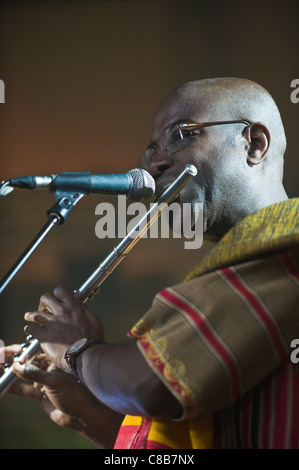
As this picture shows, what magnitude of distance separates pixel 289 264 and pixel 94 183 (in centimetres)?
45

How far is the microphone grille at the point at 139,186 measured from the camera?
4.30 ft

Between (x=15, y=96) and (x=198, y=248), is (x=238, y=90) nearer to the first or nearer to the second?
(x=198, y=248)

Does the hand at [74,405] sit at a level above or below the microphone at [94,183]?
below

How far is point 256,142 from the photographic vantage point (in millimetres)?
1557

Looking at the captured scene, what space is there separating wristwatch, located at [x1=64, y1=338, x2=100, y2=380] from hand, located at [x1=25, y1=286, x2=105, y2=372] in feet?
0.08

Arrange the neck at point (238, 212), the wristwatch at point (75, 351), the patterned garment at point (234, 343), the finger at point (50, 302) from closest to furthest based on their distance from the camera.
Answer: the patterned garment at point (234, 343), the wristwatch at point (75, 351), the finger at point (50, 302), the neck at point (238, 212)

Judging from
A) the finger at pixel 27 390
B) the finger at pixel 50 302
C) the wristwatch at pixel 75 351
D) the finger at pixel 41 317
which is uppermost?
the finger at pixel 50 302

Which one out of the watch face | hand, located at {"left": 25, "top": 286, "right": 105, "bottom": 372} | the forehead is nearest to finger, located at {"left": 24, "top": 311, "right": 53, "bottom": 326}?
hand, located at {"left": 25, "top": 286, "right": 105, "bottom": 372}

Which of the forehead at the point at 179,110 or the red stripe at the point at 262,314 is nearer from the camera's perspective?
the red stripe at the point at 262,314

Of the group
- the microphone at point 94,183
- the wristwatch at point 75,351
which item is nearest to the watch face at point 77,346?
the wristwatch at point 75,351

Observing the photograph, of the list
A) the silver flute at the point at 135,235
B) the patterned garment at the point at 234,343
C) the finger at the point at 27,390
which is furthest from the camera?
the finger at the point at 27,390

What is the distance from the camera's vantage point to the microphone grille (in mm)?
1311

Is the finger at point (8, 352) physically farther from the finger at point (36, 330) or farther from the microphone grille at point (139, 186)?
the microphone grille at point (139, 186)
